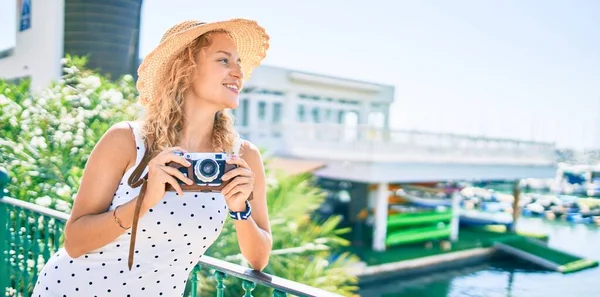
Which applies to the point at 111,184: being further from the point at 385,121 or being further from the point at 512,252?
the point at 385,121

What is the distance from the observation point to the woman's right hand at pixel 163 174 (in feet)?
3.48

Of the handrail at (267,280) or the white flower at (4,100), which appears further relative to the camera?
the white flower at (4,100)

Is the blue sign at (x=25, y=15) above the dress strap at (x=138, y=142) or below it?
above

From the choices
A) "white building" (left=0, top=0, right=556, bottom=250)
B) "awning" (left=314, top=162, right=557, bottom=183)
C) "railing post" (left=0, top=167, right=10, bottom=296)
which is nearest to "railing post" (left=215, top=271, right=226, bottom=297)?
"railing post" (left=0, top=167, right=10, bottom=296)

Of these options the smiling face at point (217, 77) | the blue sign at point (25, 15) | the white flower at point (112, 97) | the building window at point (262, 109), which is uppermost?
the blue sign at point (25, 15)

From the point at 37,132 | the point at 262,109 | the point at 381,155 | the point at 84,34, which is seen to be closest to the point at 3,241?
the point at 37,132

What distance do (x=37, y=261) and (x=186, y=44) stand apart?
1.97 m

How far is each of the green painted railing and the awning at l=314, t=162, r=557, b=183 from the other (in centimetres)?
1042

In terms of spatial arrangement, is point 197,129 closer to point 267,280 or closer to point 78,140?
point 267,280

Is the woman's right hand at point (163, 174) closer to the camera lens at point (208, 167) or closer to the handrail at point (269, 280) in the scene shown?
A: the camera lens at point (208, 167)

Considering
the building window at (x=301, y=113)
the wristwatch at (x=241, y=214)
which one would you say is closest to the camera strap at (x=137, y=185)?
the wristwatch at (x=241, y=214)

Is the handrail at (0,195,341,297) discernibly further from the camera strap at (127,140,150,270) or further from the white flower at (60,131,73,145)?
the white flower at (60,131,73,145)

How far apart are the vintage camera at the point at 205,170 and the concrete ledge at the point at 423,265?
11756 mm

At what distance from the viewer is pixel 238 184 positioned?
1.12 meters
